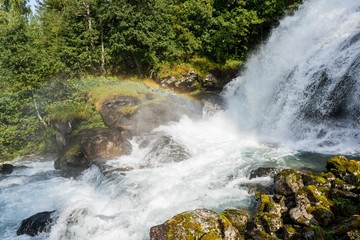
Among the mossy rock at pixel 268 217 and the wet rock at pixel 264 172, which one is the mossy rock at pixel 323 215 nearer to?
the mossy rock at pixel 268 217

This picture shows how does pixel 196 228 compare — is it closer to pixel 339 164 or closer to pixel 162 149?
pixel 339 164

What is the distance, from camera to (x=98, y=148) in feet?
52.8

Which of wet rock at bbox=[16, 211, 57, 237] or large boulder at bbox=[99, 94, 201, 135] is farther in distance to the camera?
large boulder at bbox=[99, 94, 201, 135]

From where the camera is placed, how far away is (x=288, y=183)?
9.88 m

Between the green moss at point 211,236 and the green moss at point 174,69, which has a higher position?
the green moss at point 174,69

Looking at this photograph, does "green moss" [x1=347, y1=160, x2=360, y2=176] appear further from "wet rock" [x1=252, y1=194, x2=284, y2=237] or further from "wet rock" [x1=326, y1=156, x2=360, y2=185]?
"wet rock" [x1=252, y1=194, x2=284, y2=237]

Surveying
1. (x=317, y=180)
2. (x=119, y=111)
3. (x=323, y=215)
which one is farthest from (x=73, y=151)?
(x=323, y=215)

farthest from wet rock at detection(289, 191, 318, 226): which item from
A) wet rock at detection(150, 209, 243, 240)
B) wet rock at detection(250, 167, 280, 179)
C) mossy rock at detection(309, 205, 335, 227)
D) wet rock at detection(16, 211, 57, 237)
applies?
wet rock at detection(16, 211, 57, 237)

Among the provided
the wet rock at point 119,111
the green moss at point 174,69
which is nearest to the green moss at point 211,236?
the wet rock at point 119,111

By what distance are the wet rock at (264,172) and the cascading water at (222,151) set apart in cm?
27

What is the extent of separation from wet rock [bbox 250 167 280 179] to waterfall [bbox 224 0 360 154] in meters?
3.90

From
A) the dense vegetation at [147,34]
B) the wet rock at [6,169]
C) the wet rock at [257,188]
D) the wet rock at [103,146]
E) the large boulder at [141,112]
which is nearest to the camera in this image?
the wet rock at [257,188]

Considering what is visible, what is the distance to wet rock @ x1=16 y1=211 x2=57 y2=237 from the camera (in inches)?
434

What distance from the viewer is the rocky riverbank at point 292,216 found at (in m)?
7.98
